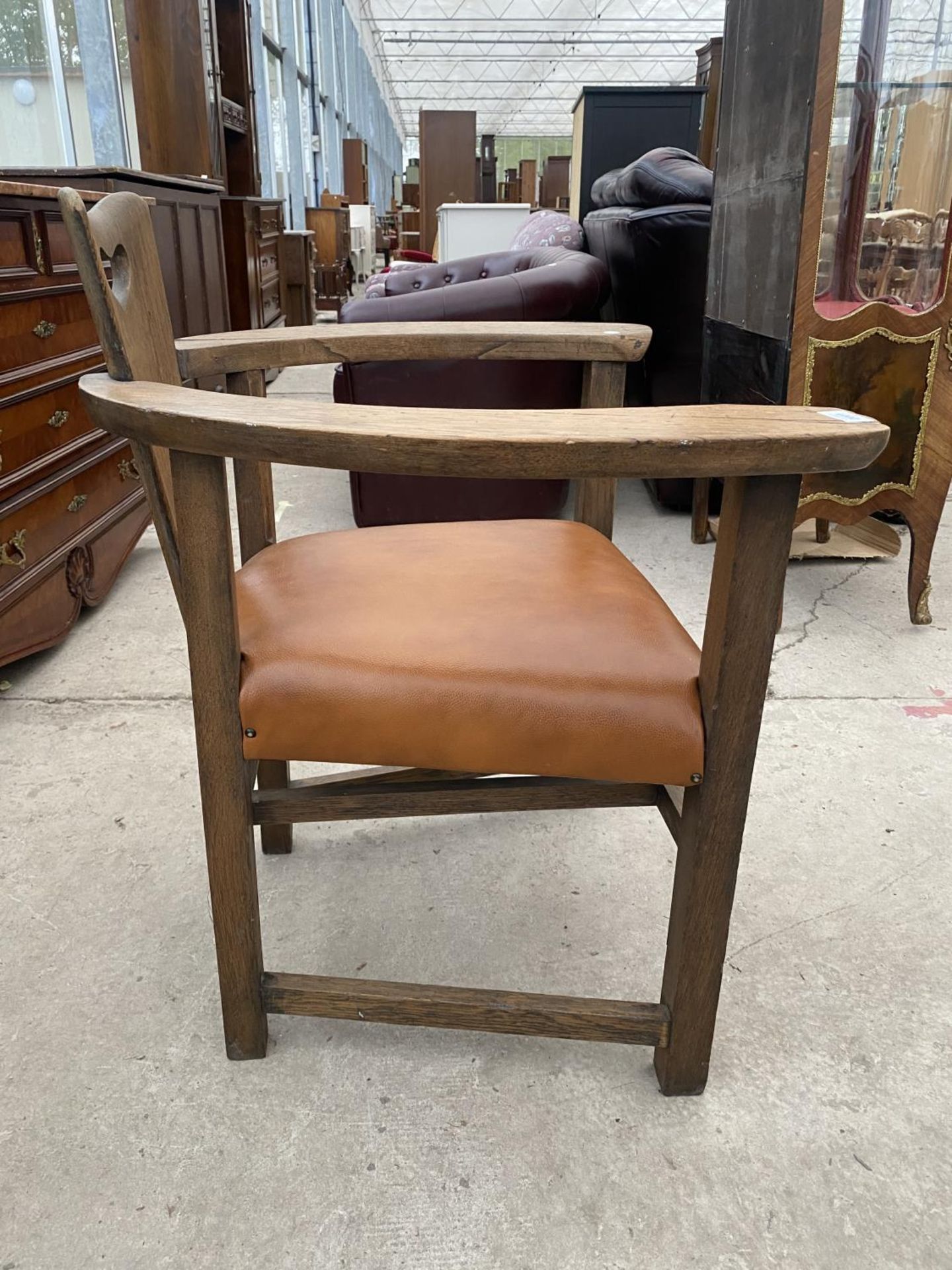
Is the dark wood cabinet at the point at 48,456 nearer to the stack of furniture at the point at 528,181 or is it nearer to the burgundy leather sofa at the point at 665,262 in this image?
the burgundy leather sofa at the point at 665,262

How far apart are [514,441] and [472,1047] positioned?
0.72 metres

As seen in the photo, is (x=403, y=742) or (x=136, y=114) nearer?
(x=403, y=742)

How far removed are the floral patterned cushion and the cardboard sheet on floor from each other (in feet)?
4.09

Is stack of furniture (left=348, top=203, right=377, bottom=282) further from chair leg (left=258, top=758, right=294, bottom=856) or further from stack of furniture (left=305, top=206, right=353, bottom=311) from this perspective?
chair leg (left=258, top=758, right=294, bottom=856)

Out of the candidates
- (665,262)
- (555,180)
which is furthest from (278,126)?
(665,262)

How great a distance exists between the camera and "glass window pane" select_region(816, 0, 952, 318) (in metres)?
2.05

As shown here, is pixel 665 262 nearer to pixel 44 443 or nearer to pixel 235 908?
pixel 44 443

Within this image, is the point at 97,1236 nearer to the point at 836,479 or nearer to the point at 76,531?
the point at 76,531

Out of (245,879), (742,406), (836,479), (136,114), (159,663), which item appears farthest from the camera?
(136,114)

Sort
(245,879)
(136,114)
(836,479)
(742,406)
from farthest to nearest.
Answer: (136,114), (836,479), (245,879), (742,406)

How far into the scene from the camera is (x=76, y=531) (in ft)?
6.99

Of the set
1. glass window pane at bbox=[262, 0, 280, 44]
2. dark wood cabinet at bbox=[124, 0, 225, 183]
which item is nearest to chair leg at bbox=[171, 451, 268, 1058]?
dark wood cabinet at bbox=[124, 0, 225, 183]

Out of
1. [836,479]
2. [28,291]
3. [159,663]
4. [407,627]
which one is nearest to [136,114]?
[28,291]

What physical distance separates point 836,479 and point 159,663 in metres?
1.58
